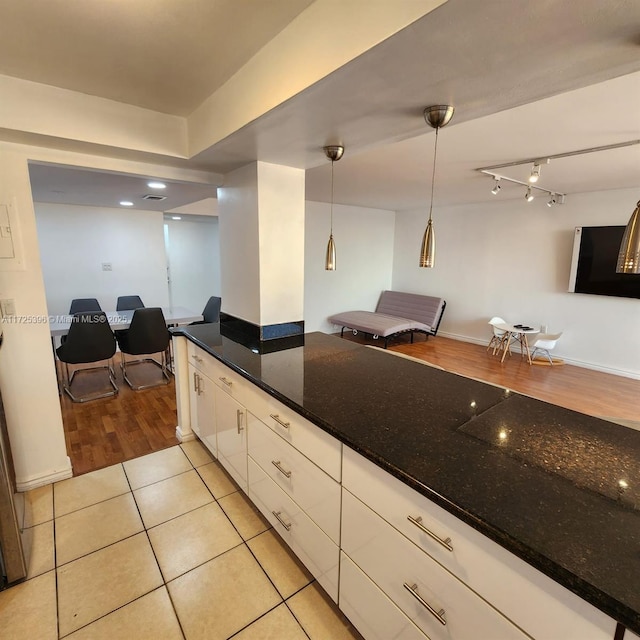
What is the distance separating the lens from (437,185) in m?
4.24

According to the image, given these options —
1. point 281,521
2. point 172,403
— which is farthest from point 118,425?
point 281,521

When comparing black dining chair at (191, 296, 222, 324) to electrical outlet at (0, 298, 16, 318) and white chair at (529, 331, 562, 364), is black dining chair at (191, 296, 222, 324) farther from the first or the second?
white chair at (529, 331, 562, 364)

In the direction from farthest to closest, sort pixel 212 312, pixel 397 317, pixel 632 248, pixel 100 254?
pixel 397 317 < pixel 100 254 < pixel 212 312 < pixel 632 248

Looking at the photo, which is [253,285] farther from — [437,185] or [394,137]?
[437,185]

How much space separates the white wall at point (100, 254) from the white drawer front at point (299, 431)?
5077 mm

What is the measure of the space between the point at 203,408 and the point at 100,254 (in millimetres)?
4464

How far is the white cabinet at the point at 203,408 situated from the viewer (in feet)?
7.45

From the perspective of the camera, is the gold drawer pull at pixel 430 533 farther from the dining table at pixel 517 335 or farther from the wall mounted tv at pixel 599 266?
the wall mounted tv at pixel 599 266

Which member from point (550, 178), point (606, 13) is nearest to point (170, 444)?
point (606, 13)

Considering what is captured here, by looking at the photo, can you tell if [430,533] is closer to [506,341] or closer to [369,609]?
[369,609]

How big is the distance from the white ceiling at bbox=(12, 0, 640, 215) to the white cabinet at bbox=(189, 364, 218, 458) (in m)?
1.46

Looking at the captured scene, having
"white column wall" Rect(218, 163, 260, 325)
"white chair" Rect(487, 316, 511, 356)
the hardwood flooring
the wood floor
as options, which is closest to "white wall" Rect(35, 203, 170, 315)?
the wood floor

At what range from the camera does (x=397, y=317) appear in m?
6.38

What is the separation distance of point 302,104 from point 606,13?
916 mm
